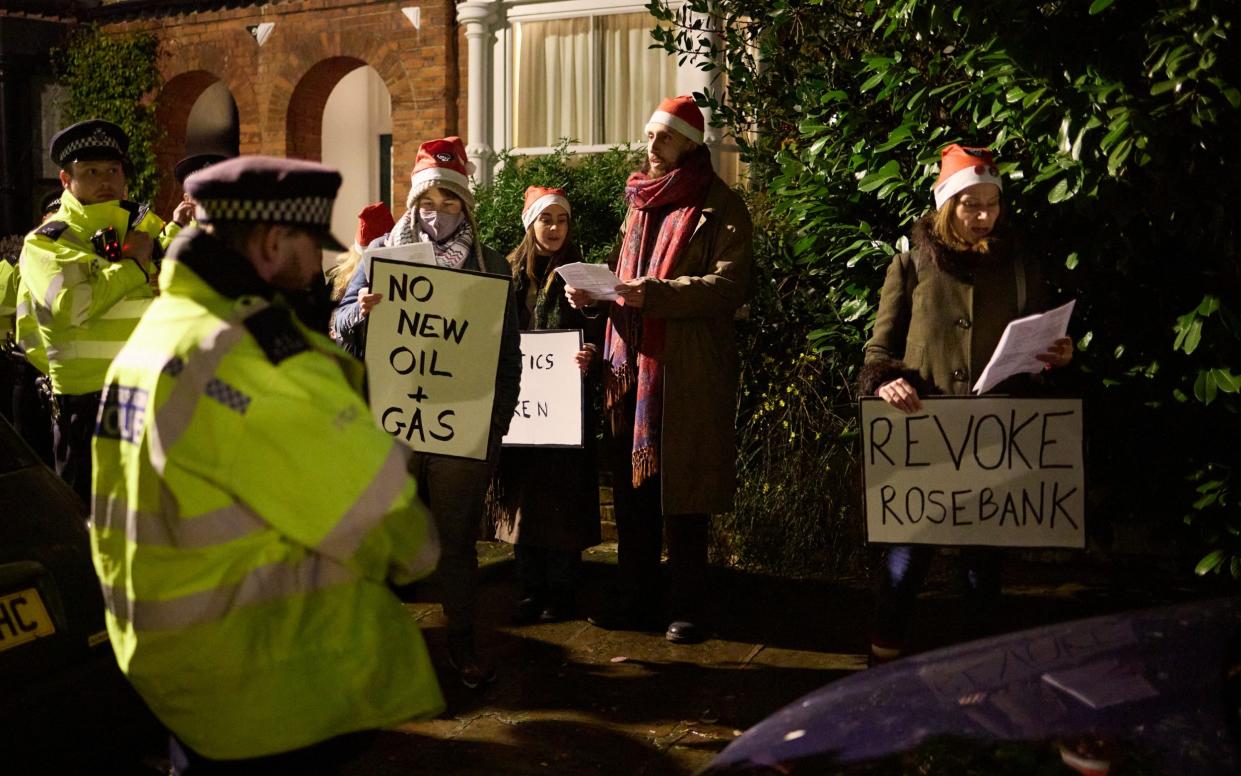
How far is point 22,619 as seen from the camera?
11.3ft

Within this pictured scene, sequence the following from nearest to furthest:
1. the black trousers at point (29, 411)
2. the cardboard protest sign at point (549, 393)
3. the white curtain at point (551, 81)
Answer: the cardboard protest sign at point (549, 393) → the black trousers at point (29, 411) → the white curtain at point (551, 81)

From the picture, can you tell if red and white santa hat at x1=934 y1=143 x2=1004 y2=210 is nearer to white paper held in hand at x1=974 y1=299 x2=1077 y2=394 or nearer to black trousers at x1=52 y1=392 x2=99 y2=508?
white paper held in hand at x1=974 y1=299 x2=1077 y2=394

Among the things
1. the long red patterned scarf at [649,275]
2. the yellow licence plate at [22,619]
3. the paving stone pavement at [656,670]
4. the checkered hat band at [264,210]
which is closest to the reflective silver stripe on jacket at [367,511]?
the checkered hat band at [264,210]

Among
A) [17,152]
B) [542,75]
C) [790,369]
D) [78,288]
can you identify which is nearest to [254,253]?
[78,288]

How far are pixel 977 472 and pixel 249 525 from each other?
2.92 metres

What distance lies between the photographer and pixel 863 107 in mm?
5883

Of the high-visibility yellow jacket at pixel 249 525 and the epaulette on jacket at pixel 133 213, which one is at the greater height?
the epaulette on jacket at pixel 133 213

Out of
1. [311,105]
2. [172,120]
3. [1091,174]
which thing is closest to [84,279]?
[1091,174]

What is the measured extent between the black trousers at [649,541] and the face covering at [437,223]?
1.07 m

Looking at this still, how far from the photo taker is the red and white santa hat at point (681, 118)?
5637mm

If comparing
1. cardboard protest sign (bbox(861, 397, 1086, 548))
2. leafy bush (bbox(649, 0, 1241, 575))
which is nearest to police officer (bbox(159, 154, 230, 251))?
leafy bush (bbox(649, 0, 1241, 575))

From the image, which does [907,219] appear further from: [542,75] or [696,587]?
[542,75]

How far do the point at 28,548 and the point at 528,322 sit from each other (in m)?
3.01

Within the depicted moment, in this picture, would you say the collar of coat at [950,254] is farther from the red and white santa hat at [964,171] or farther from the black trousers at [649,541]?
the black trousers at [649,541]
